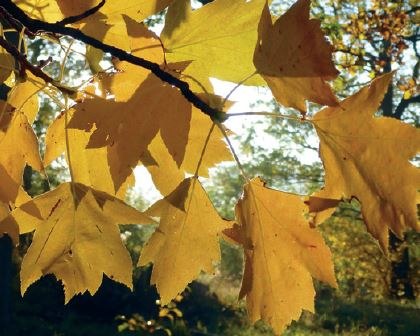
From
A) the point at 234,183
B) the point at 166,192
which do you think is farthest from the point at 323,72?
the point at 234,183

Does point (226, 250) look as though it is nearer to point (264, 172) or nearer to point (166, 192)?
point (264, 172)

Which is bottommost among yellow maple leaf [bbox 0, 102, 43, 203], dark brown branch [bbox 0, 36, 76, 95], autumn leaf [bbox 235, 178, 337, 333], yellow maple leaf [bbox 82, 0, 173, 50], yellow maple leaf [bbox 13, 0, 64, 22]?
autumn leaf [bbox 235, 178, 337, 333]

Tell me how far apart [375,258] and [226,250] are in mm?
8719

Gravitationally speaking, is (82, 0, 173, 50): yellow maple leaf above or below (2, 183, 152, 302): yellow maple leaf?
above

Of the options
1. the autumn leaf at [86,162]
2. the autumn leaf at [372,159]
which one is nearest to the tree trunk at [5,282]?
the autumn leaf at [86,162]

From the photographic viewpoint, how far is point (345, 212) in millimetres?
12094

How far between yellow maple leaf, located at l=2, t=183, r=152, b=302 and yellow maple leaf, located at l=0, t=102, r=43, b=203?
4cm

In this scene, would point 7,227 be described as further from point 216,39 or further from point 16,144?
point 216,39

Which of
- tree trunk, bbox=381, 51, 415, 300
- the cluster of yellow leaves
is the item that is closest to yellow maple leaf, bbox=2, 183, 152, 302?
the cluster of yellow leaves

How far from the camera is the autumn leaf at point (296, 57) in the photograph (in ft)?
1.41

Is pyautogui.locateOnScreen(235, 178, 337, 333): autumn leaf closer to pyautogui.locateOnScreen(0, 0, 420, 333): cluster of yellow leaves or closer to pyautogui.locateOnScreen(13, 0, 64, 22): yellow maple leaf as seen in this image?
pyautogui.locateOnScreen(0, 0, 420, 333): cluster of yellow leaves

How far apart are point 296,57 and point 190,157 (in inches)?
7.6

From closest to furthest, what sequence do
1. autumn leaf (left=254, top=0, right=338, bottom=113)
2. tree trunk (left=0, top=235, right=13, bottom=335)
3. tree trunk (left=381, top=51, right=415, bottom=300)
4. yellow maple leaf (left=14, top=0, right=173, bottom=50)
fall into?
1. autumn leaf (left=254, top=0, right=338, bottom=113)
2. yellow maple leaf (left=14, top=0, right=173, bottom=50)
3. tree trunk (left=0, top=235, right=13, bottom=335)
4. tree trunk (left=381, top=51, right=415, bottom=300)

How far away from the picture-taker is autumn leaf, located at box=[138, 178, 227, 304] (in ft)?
1.87
